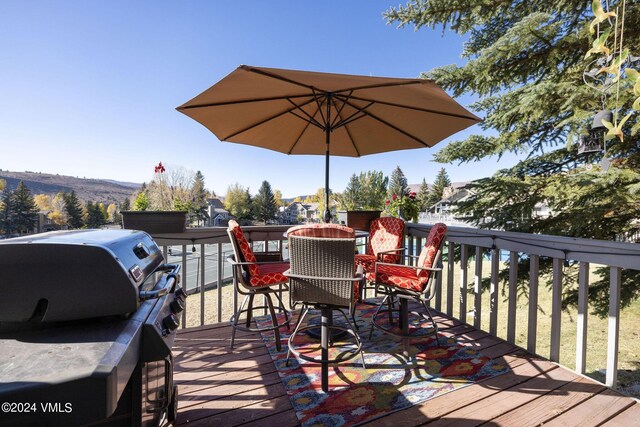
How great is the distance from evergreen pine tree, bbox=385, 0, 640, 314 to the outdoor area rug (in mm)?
2950

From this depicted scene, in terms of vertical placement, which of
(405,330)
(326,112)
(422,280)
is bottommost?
(405,330)

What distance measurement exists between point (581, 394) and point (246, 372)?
2.24 metres

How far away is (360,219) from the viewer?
412 cm

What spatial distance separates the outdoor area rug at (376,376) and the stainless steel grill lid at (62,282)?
1301 millimetres

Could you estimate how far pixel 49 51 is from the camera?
5398 mm

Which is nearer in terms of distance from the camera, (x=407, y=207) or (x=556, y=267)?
(x=556, y=267)

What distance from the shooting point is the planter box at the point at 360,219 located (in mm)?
4078

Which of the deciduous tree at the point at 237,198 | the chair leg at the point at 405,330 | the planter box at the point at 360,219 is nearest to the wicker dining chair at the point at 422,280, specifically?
the chair leg at the point at 405,330

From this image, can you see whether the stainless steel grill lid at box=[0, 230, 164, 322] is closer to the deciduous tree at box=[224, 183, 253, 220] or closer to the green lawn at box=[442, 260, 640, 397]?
the green lawn at box=[442, 260, 640, 397]

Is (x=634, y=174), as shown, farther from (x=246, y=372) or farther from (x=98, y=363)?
(x=98, y=363)

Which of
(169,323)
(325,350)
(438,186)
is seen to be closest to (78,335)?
(169,323)

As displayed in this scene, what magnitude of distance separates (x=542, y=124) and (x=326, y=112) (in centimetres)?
403

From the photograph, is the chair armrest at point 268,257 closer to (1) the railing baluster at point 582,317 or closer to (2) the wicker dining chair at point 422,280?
(2) the wicker dining chair at point 422,280

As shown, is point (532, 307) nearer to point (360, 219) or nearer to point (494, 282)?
point (494, 282)
